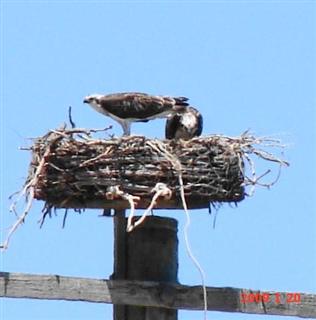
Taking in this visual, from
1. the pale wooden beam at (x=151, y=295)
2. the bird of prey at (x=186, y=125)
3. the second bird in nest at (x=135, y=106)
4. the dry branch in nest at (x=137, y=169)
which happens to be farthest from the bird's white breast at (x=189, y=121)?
the pale wooden beam at (x=151, y=295)

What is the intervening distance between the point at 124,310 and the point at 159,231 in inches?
18.1

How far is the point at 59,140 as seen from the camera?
5793mm

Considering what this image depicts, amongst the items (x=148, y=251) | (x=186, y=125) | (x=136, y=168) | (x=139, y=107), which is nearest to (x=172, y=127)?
(x=186, y=125)

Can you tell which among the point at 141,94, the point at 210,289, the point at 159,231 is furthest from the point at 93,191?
the point at 141,94

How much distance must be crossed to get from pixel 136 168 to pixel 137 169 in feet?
0.05

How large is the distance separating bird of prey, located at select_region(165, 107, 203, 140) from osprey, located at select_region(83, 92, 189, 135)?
497 millimetres

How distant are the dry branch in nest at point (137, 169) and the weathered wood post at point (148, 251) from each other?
0.28 meters

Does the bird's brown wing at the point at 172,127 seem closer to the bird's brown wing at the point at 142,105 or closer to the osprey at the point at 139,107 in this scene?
the osprey at the point at 139,107

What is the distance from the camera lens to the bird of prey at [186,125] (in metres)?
8.03

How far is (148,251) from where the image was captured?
16.1 feet

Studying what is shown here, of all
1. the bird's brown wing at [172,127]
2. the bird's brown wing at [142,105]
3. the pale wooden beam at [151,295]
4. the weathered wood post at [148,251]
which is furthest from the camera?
the bird's brown wing at [172,127]

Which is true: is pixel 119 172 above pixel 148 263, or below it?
above

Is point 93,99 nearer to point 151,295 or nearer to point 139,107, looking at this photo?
point 139,107

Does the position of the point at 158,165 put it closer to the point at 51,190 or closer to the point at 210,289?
the point at 51,190
